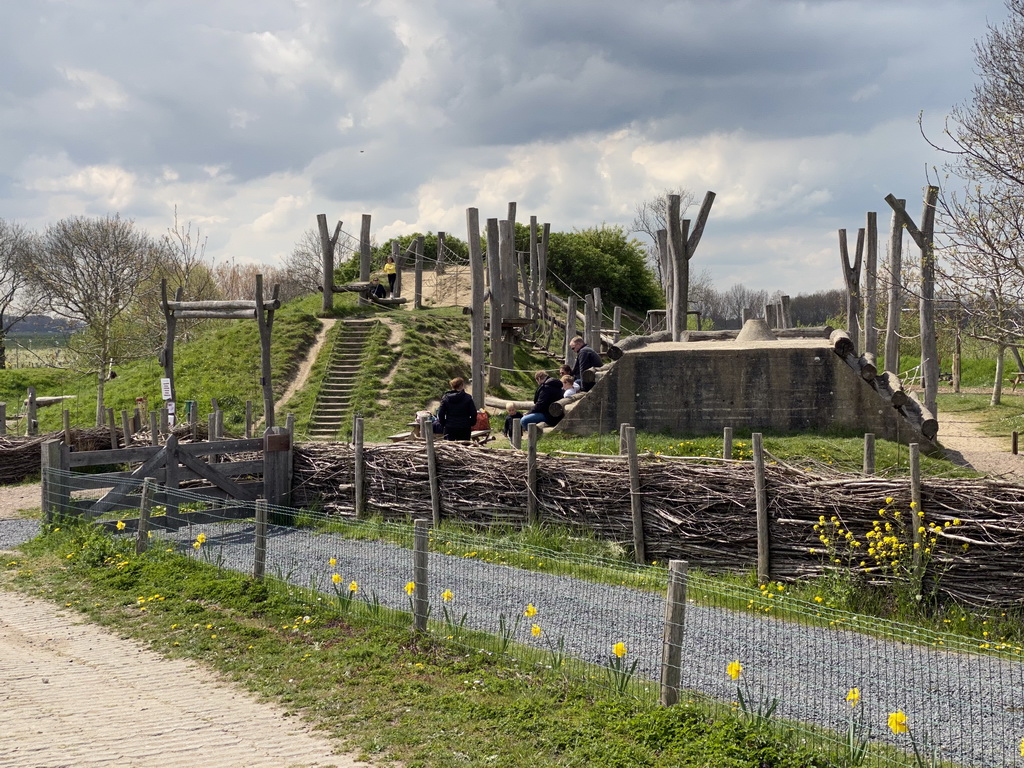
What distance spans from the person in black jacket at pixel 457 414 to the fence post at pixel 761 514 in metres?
5.43

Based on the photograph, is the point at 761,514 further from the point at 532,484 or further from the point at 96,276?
the point at 96,276

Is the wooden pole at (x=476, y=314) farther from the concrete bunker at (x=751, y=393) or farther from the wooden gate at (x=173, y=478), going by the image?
the wooden gate at (x=173, y=478)

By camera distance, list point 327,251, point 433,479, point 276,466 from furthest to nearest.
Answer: point 327,251 < point 276,466 < point 433,479

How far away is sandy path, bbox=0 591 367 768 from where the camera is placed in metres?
5.21

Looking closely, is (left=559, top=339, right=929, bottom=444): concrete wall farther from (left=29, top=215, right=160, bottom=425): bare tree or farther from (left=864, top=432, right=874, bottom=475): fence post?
(left=29, top=215, right=160, bottom=425): bare tree

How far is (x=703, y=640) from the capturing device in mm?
7137

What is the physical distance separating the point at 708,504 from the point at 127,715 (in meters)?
5.56

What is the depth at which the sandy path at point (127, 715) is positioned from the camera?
5207 millimetres

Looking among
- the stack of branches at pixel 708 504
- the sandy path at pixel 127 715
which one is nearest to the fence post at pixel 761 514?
the stack of branches at pixel 708 504

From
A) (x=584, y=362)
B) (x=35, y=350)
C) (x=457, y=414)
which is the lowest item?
(x=457, y=414)

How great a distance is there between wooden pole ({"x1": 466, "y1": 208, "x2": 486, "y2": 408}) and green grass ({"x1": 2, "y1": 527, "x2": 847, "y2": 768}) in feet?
37.8

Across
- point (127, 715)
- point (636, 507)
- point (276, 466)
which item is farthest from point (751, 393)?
point (127, 715)

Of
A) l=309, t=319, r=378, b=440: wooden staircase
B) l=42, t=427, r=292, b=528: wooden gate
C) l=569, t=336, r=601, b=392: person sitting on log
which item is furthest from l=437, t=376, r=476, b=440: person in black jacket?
l=309, t=319, r=378, b=440: wooden staircase

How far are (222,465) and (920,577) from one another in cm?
822
